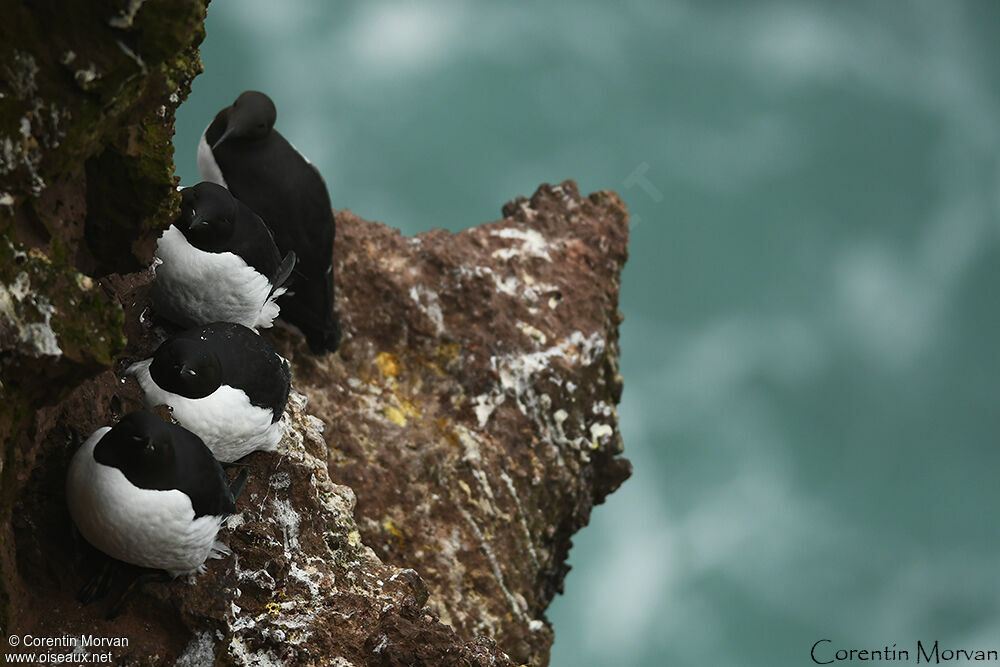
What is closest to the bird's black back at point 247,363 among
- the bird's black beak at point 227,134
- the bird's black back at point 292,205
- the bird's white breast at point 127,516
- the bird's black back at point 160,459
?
the bird's black back at point 160,459

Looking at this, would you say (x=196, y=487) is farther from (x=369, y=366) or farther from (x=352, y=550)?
(x=369, y=366)

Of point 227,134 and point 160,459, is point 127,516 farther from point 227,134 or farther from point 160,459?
point 227,134

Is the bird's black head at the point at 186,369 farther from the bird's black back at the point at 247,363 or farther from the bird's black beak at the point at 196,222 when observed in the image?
the bird's black beak at the point at 196,222

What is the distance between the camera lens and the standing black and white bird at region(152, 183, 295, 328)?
5.21 metres

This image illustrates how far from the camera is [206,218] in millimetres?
5219

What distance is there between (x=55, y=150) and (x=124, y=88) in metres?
0.28

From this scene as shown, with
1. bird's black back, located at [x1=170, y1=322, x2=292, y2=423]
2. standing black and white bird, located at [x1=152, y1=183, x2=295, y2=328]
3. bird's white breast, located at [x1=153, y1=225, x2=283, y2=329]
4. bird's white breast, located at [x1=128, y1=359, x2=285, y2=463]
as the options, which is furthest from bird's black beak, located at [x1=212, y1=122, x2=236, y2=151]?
bird's white breast, located at [x1=128, y1=359, x2=285, y2=463]

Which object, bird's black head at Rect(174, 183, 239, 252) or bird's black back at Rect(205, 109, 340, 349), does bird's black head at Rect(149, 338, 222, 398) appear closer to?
bird's black head at Rect(174, 183, 239, 252)

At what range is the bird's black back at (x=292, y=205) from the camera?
645 centimetres

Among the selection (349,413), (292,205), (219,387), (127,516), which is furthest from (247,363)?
(349,413)

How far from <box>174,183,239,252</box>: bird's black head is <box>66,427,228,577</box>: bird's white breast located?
132 cm

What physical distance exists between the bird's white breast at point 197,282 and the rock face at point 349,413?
0.17 m

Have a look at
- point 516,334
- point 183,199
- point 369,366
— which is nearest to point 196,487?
point 183,199

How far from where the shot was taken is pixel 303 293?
Result: 679 centimetres
